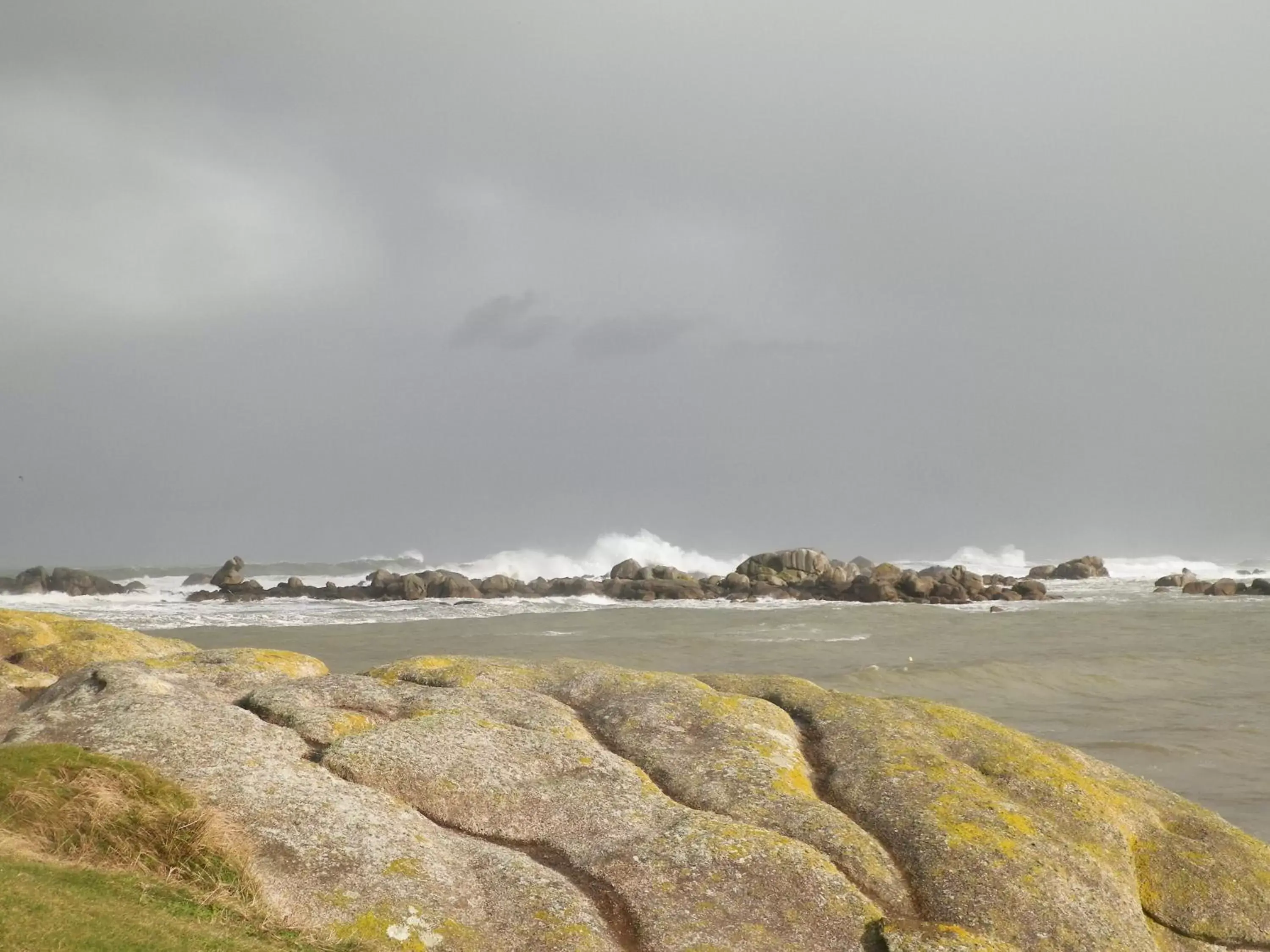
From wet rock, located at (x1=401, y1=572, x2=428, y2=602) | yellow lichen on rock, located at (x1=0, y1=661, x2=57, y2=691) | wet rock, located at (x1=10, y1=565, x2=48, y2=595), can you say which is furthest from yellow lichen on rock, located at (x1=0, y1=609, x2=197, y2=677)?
wet rock, located at (x1=10, y1=565, x2=48, y2=595)

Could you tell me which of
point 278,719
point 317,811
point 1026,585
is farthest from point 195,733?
point 1026,585

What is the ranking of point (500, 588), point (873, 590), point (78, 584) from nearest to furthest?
point (873, 590)
point (500, 588)
point (78, 584)

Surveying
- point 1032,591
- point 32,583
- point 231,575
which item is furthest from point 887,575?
point 32,583

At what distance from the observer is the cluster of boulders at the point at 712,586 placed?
101 meters

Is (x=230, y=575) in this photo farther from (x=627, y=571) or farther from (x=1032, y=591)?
(x=1032, y=591)

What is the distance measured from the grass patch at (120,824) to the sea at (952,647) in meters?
19.6

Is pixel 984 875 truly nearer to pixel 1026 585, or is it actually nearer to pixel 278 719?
pixel 278 719

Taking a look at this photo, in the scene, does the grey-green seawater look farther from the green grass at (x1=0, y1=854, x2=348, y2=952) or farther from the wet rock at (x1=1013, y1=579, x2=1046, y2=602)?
the green grass at (x1=0, y1=854, x2=348, y2=952)

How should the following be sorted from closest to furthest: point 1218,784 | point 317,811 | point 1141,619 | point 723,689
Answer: point 317,811, point 723,689, point 1218,784, point 1141,619

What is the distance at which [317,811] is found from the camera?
11.0 meters

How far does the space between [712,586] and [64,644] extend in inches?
3685

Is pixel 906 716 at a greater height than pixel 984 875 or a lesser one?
greater

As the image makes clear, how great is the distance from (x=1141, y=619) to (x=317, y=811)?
236ft

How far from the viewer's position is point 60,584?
120 m
